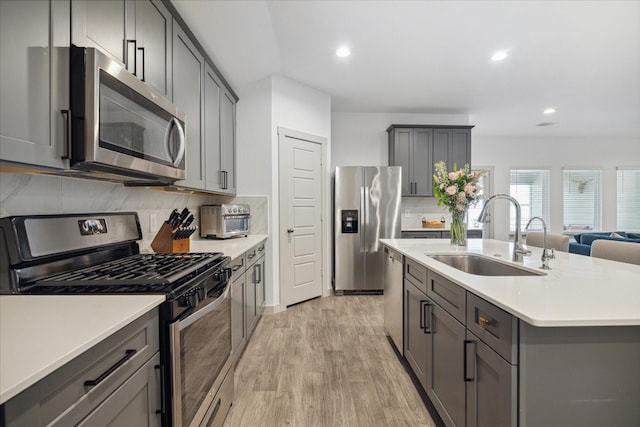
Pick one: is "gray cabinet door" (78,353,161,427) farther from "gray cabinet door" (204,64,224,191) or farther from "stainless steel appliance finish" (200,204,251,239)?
"stainless steel appliance finish" (200,204,251,239)

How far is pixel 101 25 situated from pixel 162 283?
42.9 inches

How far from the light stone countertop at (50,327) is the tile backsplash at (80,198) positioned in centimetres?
40

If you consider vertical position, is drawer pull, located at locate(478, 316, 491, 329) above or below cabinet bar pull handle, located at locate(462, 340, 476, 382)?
above

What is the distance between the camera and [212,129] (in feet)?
9.46

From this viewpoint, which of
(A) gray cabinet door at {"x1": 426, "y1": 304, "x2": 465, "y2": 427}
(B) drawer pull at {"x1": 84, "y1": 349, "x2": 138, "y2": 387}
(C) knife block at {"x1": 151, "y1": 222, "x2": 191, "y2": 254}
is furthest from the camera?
(C) knife block at {"x1": 151, "y1": 222, "x2": 191, "y2": 254}

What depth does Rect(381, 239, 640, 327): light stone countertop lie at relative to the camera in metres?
0.96

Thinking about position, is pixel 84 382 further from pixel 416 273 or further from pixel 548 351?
pixel 416 273

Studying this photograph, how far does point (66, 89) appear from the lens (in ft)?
3.73

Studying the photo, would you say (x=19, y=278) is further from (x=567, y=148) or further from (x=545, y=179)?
(x=567, y=148)

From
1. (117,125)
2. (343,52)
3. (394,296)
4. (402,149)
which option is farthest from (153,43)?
(402,149)

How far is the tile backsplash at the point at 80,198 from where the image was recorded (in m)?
1.28

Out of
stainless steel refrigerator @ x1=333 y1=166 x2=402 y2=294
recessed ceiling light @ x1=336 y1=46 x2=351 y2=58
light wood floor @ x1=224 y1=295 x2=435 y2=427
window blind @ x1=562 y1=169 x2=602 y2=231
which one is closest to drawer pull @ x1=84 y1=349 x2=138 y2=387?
light wood floor @ x1=224 y1=295 x2=435 y2=427

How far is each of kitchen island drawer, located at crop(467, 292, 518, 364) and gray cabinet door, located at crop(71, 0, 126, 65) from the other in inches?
70.3

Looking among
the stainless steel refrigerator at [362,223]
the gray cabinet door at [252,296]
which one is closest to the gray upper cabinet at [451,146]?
the stainless steel refrigerator at [362,223]
